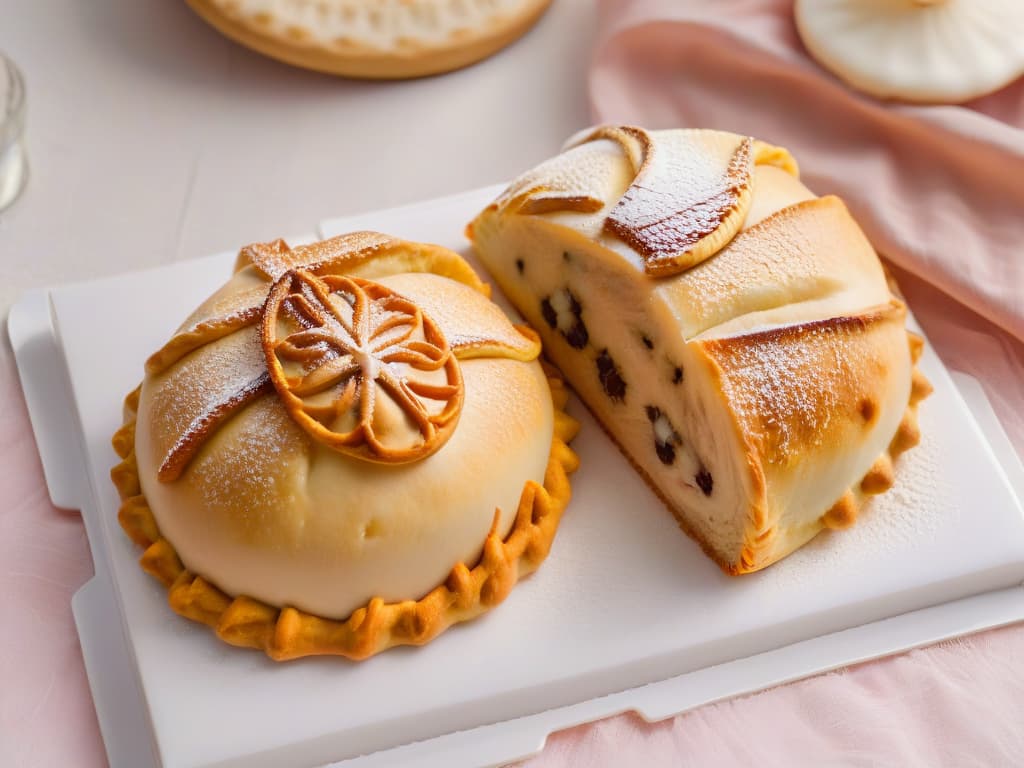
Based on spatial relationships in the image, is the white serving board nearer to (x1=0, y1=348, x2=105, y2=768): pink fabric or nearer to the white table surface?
(x1=0, y1=348, x2=105, y2=768): pink fabric

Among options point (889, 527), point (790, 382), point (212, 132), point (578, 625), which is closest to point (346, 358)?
point (578, 625)

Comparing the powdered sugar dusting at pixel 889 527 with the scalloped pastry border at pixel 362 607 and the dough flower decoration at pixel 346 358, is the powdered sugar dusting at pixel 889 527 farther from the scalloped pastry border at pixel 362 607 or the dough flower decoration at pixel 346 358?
the dough flower decoration at pixel 346 358

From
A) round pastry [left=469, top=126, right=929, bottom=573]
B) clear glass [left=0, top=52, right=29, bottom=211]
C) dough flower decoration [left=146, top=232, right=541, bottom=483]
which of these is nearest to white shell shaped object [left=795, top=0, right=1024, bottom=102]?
round pastry [left=469, top=126, right=929, bottom=573]

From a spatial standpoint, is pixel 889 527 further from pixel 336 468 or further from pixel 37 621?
pixel 37 621

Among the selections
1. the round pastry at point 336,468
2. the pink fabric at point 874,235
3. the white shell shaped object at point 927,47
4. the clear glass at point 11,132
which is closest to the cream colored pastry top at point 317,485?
the round pastry at point 336,468

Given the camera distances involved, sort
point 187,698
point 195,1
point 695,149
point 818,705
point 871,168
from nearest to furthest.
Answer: point 187,698, point 818,705, point 695,149, point 871,168, point 195,1

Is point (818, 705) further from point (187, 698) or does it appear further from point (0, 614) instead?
point (0, 614)

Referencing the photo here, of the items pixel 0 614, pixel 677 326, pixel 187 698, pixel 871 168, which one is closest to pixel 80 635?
pixel 0 614
